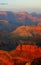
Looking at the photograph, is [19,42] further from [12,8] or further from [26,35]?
[12,8]

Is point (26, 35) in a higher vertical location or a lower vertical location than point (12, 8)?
lower

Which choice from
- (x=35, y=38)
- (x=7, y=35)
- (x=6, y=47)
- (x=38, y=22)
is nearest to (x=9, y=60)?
(x=6, y=47)

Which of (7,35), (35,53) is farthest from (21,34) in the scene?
(35,53)

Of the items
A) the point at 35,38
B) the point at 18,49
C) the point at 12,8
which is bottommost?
the point at 18,49

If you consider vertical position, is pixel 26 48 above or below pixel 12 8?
below

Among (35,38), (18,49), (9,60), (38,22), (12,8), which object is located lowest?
(9,60)

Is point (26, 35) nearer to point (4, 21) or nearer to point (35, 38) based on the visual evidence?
point (35, 38)

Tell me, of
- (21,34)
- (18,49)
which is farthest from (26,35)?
(18,49)
